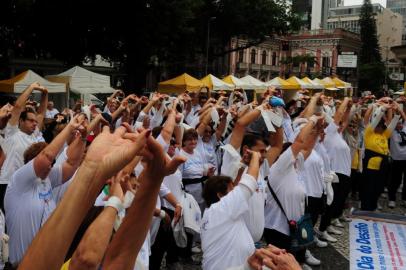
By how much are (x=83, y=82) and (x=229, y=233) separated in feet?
39.9

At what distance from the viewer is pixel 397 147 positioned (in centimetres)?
867

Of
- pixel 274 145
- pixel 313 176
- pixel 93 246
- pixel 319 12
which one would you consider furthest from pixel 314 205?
pixel 319 12

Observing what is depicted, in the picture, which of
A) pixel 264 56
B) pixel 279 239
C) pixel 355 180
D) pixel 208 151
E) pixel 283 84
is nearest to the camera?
pixel 279 239

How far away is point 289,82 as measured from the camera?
20.8 metres

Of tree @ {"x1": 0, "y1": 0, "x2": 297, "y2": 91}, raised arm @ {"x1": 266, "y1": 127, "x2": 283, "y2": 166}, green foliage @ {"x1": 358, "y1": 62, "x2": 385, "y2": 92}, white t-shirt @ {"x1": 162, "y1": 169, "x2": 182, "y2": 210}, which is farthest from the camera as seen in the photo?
green foliage @ {"x1": 358, "y1": 62, "x2": 385, "y2": 92}

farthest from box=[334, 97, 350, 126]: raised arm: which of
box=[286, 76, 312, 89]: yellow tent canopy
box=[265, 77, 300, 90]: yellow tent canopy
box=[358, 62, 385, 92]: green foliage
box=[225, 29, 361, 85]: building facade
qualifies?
box=[225, 29, 361, 85]: building facade

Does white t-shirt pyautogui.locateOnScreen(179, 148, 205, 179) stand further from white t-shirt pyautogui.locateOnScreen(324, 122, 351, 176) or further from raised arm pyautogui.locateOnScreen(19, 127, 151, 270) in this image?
raised arm pyautogui.locateOnScreen(19, 127, 151, 270)

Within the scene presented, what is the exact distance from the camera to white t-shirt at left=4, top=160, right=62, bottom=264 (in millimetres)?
3381

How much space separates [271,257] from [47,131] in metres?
5.59

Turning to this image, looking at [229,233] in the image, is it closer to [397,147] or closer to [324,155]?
[324,155]

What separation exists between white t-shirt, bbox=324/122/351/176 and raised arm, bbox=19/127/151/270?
5.85 m

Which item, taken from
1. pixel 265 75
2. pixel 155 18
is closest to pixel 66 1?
pixel 155 18

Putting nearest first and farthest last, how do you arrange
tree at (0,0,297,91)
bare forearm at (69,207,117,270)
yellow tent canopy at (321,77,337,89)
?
bare forearm at (69,207,117,270), tree at (0,0,297,91), yellow tent canopy at (321,77,337,89)

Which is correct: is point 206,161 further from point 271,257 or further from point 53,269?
point 53,269
